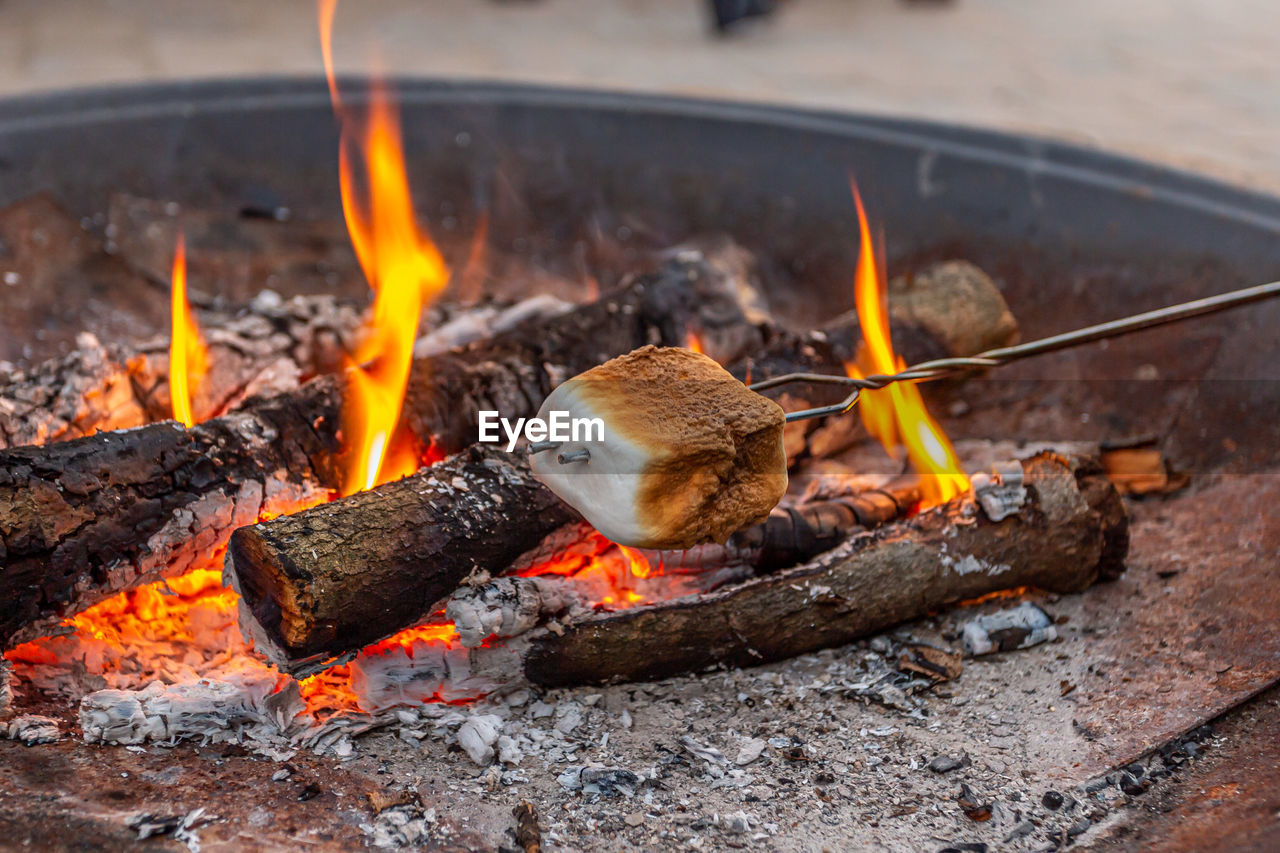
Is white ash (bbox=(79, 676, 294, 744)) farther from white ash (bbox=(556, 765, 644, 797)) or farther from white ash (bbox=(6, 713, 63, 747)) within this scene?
white ash (bbox=(556, 765, 644, 797))

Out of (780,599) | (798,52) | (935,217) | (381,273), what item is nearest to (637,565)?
(780,599)

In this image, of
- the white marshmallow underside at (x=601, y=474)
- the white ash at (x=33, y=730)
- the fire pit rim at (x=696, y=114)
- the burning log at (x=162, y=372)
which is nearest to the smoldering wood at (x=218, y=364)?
the burning log at (x=162, y=372)

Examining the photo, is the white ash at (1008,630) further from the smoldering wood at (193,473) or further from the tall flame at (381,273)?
the tall flame at (381,273)

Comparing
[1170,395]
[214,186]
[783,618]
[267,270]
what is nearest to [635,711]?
[783,618]

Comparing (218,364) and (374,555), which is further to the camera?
(218,364)

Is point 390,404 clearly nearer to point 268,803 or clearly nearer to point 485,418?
point 485,418

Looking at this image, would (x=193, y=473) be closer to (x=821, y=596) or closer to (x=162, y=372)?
(x=162, y=372)
